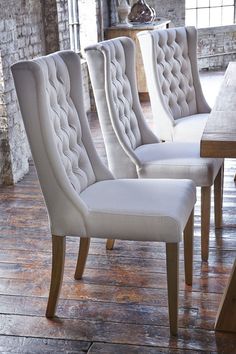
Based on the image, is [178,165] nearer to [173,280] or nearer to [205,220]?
[205,220]

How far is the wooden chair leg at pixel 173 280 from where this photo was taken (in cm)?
211

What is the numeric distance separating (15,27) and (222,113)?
2200 mm

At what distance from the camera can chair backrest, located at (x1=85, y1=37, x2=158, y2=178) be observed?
→ 8.77 ft

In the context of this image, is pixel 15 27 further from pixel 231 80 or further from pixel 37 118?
pixel 37 118

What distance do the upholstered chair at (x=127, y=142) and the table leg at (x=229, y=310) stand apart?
600 mm

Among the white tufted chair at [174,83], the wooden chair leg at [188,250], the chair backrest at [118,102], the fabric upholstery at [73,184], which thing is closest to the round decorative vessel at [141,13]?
the white tufted chair at [174,83]

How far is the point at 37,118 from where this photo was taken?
6.77 ft

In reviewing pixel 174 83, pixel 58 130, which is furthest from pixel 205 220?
pixel 174 83

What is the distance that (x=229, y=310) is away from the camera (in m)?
2.19

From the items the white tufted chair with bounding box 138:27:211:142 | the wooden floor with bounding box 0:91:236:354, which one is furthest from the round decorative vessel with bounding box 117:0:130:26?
the wooden floor with bounding box 0:91:236:354

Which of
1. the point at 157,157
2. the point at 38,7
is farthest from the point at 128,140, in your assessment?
the point at 38,7

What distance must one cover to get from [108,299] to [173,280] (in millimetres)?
451

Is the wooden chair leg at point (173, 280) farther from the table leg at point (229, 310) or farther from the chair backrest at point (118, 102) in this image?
the chair backrest at point (118, 102)

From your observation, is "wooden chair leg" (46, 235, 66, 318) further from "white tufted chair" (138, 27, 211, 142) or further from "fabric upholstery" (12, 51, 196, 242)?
"white tufted chair" (138, 27, 211, 142)
